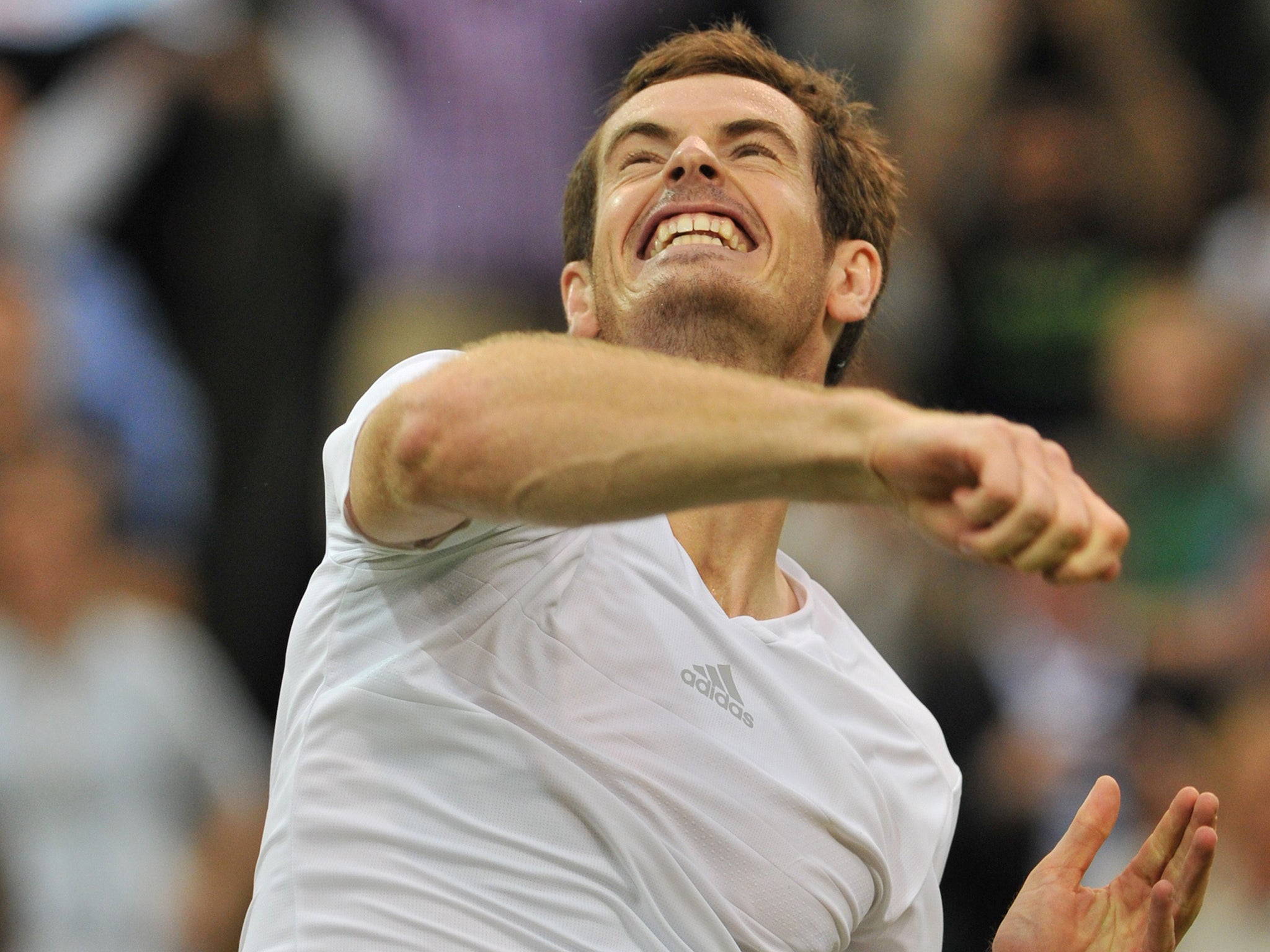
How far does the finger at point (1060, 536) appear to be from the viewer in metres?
1.60

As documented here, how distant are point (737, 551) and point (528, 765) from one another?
803 mm

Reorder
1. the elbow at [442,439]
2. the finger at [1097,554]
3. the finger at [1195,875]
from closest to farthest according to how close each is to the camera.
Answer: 1. the finger at [1097,554]
2. the elbow at [442,439]
3. the finger at [1195,875]

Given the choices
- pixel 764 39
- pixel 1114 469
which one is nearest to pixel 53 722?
pixel 764 39

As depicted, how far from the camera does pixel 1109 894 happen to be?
9.82ft

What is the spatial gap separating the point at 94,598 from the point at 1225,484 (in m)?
3.61

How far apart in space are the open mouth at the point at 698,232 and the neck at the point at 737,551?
0.53 metres

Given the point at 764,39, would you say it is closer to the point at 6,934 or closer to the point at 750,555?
the point at 750,555

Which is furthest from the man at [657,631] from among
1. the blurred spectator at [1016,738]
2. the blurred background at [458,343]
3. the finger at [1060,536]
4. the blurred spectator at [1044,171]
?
the blurred spectator at [1044,171]

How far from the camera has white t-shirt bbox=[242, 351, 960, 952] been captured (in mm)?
2404

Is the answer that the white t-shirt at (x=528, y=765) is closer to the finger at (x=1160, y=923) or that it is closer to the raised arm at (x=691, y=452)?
the raised arm at (x=691, y=452)

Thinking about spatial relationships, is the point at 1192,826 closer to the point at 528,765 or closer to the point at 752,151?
the point at 528,765

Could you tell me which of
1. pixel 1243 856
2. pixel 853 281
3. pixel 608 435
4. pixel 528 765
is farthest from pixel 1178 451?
pixel 608 435

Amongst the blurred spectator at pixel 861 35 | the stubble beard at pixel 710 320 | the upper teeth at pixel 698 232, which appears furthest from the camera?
the blurred spectator at pixel 861 35

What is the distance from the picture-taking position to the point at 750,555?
3.12 metres
